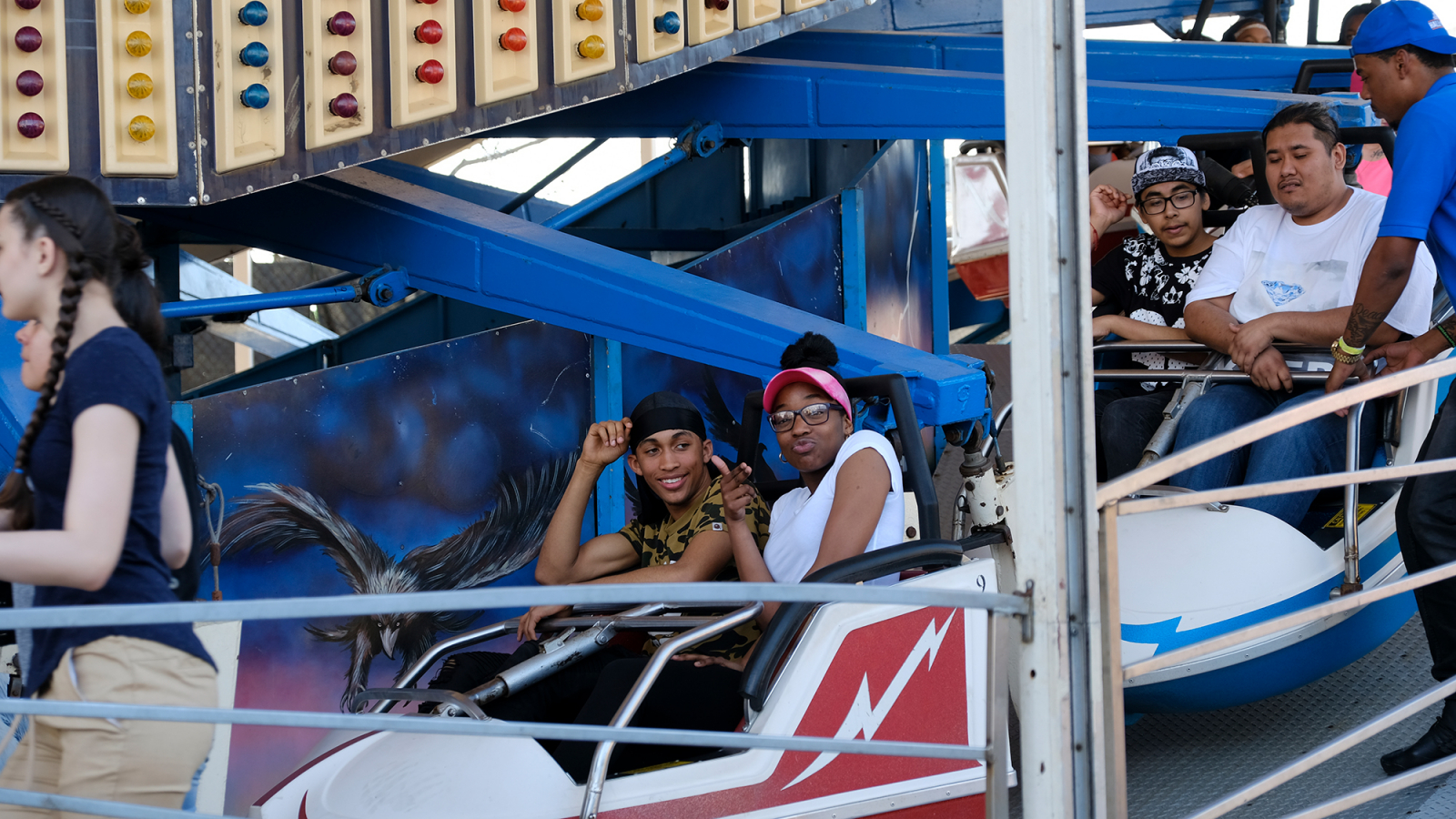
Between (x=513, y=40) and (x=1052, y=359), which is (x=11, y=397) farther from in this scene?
(x=1052, y=359)

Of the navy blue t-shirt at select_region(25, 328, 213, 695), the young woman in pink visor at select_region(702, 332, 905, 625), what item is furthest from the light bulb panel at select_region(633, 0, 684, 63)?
the navy blue t-shirt at select_region(25, 328, 213, 695)

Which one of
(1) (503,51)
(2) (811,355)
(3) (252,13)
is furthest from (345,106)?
(2) (811,355)

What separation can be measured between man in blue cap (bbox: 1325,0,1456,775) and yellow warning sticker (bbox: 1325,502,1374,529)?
0.36m

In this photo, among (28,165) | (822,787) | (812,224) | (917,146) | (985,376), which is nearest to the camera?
(822,787)

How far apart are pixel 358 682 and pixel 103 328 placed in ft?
8.66

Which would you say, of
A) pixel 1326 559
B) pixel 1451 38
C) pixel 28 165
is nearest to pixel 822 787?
pixel 1326 559

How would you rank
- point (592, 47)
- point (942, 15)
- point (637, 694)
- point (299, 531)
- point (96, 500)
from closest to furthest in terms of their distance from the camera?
point (96, 500), point (637, 694), point (592, 47), point (299, 531), point (942, 15)

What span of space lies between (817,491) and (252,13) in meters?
1.62

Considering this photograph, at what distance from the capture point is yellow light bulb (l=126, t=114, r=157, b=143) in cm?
279

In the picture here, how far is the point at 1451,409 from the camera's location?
96.3 inches

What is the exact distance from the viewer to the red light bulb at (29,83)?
8.79ft

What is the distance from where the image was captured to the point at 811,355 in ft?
10.1

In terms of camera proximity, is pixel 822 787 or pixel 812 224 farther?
pixel 812 224

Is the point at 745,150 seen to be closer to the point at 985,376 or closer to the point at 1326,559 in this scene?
the point at 985,376
